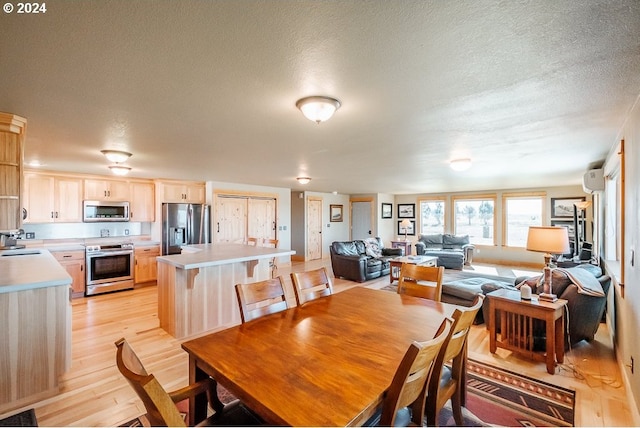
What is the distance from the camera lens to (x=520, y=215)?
8461 mm

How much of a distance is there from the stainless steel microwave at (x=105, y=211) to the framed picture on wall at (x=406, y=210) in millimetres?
8496

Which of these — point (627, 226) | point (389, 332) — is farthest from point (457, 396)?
point (627, 226)

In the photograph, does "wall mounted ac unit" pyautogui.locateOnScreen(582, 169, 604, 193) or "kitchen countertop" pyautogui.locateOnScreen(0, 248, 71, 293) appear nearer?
"kitchen countertop" pyautogui.locateOnScreen(0, 248, 71, 293)

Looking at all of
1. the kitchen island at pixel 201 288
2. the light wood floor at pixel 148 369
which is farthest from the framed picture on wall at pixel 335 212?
the light wood floor at pixel 148 369

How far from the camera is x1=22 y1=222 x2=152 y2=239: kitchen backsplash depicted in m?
5.34

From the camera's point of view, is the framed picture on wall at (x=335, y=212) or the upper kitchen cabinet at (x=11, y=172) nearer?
the upper kitchen cabinet at (x=11, y=172)

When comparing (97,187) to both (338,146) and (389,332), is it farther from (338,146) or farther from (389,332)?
(389,332)

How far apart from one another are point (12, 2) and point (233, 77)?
35.8 inches

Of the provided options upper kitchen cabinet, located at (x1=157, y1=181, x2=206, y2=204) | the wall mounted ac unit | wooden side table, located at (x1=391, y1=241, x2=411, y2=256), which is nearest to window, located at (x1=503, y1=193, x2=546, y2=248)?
wooden side table, located at (x1=391, y1=241, x2=411, y2=256)

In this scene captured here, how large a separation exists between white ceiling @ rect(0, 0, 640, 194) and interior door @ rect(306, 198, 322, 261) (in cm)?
598

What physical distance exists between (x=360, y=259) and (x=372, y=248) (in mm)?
1363

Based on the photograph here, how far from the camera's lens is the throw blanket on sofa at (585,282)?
295cm

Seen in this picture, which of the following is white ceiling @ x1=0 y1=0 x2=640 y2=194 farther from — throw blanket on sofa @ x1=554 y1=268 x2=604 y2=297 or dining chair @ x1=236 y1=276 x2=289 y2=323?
throw blanket on sofa @ x1=554 y1=268 x2=604 y2=297

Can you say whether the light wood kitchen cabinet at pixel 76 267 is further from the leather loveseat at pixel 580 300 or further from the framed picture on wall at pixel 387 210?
the framed picture on wall at pixel 387 210
